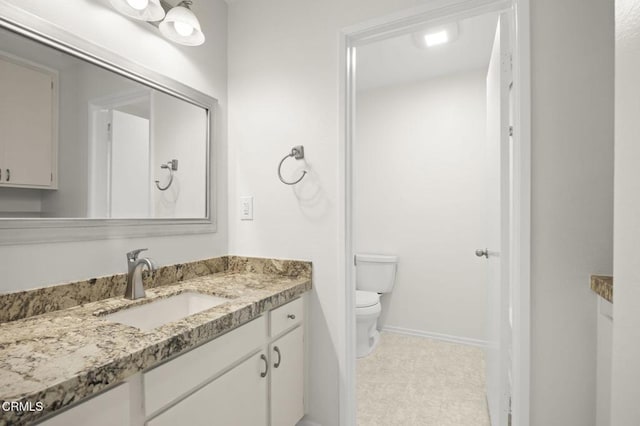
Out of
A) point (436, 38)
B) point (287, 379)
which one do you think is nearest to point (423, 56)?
point (436, 38)

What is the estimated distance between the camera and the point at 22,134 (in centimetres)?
104

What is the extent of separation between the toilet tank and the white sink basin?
74.8 inches

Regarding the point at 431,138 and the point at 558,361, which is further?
the point at 431,138

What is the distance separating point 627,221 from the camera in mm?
634

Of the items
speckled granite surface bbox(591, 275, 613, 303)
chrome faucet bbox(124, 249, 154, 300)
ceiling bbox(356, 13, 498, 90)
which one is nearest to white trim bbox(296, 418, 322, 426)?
chrome faucet bbox(124, 249, 154, 300)

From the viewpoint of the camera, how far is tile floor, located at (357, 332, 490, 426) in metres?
1.77

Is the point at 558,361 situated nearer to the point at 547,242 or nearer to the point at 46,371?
the point at 547,242

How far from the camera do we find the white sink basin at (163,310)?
1.19 m

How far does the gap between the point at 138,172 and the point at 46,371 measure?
94 cm

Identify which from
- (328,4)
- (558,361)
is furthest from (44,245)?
(558,361)

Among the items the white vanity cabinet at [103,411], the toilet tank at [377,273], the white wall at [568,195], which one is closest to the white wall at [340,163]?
the white wall at [568,195]

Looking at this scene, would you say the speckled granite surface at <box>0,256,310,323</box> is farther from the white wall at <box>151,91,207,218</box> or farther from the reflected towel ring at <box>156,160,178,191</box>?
the reflected towel ring at <box>156,160,178,191</box>

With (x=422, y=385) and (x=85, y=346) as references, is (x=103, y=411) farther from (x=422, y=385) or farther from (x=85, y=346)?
(x=422, y=385)

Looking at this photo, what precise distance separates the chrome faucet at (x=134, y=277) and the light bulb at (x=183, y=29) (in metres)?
1.03
